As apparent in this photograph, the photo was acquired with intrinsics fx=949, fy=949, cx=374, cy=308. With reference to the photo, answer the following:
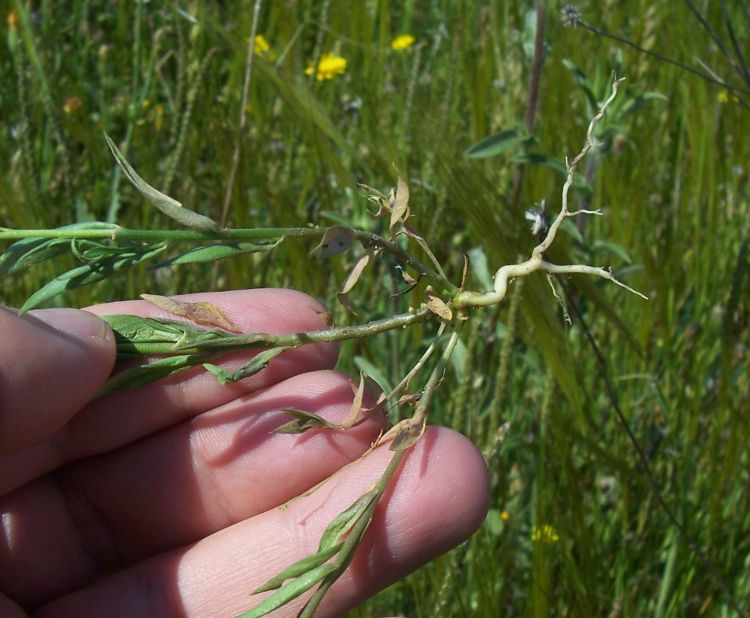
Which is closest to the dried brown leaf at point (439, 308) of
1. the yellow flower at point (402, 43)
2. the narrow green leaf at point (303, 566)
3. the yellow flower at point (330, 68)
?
the narrow green leaf at point (303, 566)

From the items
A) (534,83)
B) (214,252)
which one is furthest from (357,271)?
(534,83)

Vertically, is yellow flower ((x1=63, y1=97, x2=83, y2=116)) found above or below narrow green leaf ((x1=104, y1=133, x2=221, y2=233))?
below

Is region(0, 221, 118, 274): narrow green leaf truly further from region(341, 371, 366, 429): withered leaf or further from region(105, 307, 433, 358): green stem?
region(341, 371, 366, 429): withered leaf

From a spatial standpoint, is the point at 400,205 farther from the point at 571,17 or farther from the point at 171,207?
the point at 571,17

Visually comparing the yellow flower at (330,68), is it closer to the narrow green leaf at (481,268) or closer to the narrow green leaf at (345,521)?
the narrow green leaf at (481,268)

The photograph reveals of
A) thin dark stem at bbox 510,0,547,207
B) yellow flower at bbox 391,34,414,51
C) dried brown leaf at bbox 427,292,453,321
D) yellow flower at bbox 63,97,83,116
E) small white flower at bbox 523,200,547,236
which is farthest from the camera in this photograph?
yellow flower at bbox 391,34,414,51

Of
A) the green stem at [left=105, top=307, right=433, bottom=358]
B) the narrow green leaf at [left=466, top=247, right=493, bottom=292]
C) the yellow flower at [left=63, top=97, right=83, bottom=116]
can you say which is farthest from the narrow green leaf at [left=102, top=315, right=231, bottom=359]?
the yellow flower at [left=63, top=97, right=83, bottom=116]

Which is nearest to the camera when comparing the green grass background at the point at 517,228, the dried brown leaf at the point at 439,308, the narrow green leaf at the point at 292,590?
the narrow green leaf at the point at 292,590
